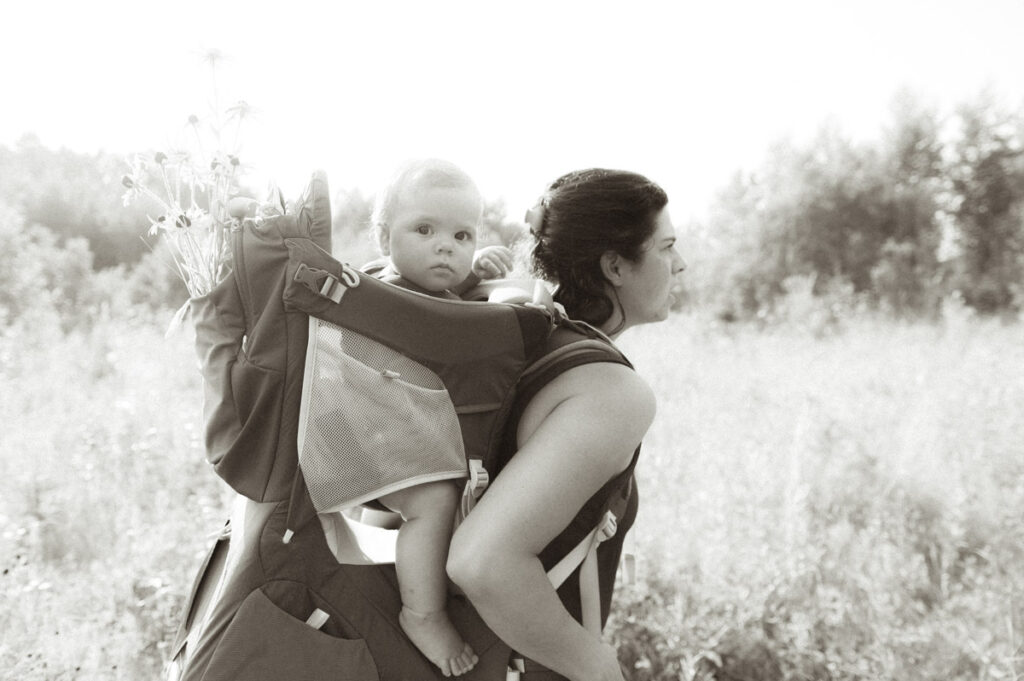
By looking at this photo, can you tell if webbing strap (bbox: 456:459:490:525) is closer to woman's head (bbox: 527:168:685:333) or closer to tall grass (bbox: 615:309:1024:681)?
woman's head (bbox: 527:168:685:333)

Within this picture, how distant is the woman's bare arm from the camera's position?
139 centimetres

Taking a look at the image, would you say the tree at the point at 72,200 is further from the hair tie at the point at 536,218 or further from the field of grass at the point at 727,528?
the hair tie at the point at 536,218

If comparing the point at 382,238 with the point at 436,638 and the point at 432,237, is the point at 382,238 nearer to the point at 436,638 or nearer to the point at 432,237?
the point at 432,237

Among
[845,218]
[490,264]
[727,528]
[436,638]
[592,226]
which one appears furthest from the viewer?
[845,218]

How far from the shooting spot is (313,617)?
1377 millimetres

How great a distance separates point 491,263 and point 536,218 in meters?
0.16

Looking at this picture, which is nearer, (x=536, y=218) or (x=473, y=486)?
(x=473, y=486)

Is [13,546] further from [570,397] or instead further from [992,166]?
[992,166]

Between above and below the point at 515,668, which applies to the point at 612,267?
above

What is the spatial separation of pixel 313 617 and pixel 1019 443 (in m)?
5.64

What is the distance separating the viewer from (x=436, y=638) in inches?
57.5

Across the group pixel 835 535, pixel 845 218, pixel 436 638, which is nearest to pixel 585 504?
pixel 436 638

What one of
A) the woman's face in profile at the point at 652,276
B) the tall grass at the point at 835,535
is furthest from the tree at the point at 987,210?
the woman's face in profile at the point at 652,276

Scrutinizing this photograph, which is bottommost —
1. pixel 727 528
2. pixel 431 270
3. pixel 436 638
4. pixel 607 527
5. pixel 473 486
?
pixel 727 528
